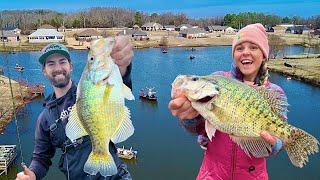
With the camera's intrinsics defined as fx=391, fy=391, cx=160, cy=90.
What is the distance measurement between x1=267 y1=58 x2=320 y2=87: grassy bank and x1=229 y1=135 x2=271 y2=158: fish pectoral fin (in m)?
29.7

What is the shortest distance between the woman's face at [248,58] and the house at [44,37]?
192 feet

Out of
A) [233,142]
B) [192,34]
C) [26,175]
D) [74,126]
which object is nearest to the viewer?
[74,126]

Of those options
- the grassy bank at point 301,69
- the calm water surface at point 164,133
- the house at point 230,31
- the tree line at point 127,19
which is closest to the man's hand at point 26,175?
the calm water surface at point 164,133

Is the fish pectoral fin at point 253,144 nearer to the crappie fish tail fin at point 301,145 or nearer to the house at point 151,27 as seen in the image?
the crappie fish tail fin at point 301,145

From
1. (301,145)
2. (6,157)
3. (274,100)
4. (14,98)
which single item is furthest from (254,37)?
(14,98)

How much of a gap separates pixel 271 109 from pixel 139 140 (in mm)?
15706

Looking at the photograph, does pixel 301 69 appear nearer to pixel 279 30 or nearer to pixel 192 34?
pixel 192 34

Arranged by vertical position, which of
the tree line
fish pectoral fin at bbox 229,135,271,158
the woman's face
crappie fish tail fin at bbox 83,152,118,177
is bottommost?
crappie fish tail fin at bbox 83,152,118,177

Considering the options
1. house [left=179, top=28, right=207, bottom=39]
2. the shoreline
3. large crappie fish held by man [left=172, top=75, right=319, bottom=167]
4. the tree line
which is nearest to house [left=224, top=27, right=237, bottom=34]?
the tree line

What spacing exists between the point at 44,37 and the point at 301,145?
200 feet

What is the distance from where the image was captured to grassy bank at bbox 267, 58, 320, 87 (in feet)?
105

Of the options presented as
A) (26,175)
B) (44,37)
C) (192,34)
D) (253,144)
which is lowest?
(26,175)

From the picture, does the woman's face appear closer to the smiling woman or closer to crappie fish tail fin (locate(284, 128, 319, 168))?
the smiling woman

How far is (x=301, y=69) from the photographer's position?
36375 millimetres
